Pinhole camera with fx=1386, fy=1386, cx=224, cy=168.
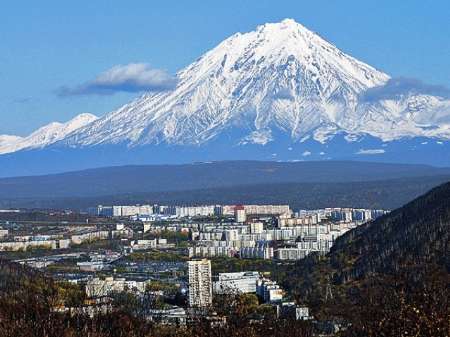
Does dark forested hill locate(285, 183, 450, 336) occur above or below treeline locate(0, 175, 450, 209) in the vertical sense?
below

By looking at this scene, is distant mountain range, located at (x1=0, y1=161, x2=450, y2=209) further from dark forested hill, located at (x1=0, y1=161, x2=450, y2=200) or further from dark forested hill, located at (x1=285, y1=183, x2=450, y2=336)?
dark forested hill, located at (x1=285, y1=183, x2=450, y2=336)

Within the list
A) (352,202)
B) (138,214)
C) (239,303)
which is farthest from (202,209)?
(239,303)

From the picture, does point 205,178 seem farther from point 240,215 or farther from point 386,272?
point 386,272

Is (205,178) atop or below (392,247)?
atop

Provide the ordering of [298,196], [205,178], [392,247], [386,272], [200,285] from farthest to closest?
1. [205,178]
2. [298,196]
3. [392,247]
4. [200,285]
5. [386,272]

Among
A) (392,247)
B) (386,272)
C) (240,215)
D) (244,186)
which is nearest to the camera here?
(386,272)

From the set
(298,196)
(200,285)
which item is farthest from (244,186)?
(200,285)

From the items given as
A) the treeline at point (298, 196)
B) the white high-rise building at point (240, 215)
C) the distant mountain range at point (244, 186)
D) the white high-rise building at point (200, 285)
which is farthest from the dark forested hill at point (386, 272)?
the distant mountain range at point (244, 186)

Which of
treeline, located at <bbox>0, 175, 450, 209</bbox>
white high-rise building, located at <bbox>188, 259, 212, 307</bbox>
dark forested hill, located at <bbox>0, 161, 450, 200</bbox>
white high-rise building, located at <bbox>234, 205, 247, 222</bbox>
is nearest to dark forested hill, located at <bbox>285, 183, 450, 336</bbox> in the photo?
white high-rise building, located at <bbox>188, 259, 212, 307</bbox>
